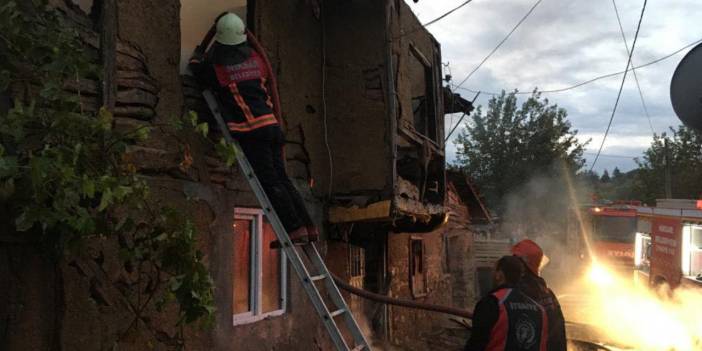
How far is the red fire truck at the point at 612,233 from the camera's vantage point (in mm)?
20297

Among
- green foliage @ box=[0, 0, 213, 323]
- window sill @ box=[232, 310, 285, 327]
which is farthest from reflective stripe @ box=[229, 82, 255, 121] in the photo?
window sill @ box=[232, 310, 285, 327]

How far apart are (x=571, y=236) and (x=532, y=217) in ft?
21.3

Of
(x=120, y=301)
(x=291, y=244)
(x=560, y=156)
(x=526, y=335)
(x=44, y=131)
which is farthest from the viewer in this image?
(x=560, y=156)

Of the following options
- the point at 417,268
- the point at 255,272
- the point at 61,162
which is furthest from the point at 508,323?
the point at 417,268

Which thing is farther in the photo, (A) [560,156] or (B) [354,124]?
(A) [560,156]

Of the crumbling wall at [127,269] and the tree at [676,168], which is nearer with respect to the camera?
the crumbling wall at [127,269]

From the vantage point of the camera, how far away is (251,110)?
15.3ft

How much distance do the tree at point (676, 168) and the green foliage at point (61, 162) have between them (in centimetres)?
3562

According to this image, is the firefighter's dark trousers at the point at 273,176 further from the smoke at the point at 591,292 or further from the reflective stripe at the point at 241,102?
the smoke at the point at 591,292

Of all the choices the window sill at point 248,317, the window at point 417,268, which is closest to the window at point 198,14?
the window sill at point 248,317

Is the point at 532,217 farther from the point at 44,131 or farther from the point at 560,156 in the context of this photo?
the point at 44,131

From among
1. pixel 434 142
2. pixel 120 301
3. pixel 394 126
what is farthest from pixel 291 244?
pixel 434 142

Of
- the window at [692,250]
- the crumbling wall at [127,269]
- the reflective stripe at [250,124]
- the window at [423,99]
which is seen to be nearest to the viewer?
the crumbling wall at [127,269]

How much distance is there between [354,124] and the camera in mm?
7137
